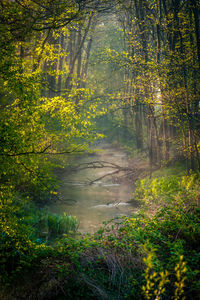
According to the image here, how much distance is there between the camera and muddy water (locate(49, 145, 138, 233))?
10.1 meters

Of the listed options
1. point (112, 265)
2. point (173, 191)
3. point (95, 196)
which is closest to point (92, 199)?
point (95, 196)

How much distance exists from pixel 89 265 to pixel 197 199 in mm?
3755

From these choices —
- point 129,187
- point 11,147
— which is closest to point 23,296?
point 11,147

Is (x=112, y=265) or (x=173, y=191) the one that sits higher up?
(x=112, y=265)

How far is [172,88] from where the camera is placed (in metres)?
9.66

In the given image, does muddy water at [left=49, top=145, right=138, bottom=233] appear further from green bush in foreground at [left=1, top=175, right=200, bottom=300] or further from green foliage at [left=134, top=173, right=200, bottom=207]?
green bush in foreground at [left=1, top=175, right=200, bottom=300]

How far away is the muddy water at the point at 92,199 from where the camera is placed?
1007 centimetres

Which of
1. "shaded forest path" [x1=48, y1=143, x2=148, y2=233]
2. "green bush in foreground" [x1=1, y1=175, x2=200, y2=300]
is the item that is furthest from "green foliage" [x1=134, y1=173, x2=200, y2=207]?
"green bush in foreground" [x1=1, y1=175, x2=200, y2=300]

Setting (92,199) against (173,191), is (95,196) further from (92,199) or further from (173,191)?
(173,191)

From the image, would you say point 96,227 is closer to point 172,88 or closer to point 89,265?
point 89,265

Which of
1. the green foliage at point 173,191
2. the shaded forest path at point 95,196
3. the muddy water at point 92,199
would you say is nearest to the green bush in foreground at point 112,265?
the green foliage at point 173,191

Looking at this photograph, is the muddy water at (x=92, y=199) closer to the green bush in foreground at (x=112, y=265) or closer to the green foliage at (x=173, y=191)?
the green foliage at (x=173, y=191)

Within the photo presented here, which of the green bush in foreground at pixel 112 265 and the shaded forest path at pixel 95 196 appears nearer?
the green bush in foreground at pixel 112 265

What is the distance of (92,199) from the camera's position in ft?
40.5
